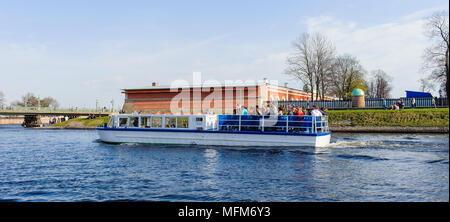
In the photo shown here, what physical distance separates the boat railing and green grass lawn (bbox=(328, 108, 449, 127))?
72.8ft

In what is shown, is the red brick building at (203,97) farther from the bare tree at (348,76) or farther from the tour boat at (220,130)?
→ the tour boat at (220,130)

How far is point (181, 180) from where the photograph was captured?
48.6ft

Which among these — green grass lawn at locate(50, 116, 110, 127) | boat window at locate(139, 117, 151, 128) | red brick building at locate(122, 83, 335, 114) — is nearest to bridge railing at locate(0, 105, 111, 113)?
green grass lawn at locate(50, 116, 110, 127)

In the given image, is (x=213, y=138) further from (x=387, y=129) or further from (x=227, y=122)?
(x=387, y=129)

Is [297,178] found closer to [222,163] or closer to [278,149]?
[222,163]

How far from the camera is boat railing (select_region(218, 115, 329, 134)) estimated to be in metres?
26.5

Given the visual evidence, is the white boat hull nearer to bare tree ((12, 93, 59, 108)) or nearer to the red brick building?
the red brick building

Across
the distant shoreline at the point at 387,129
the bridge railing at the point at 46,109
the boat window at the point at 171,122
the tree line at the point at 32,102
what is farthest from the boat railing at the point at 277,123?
the tree line at the point at 32,102

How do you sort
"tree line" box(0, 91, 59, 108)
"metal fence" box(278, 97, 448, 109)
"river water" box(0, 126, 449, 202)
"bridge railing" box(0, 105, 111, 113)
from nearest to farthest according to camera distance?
"river water" box(0, 126, 449, 202), "metal fence" box(278, 97, 448, 109), "bridge railing" box(0, 105, 111, 113), "tree line" box(0, 91, 59, 108)

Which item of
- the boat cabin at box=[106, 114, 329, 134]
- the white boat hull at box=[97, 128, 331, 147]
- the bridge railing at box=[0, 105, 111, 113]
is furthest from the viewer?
the bridge railing at box=[0, 105, 111, 113]

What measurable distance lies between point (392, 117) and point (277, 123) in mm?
25970

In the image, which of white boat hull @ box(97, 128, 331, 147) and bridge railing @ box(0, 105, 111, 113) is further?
bridge railing @ box(0, 105, 111, 113)

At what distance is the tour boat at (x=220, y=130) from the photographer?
26.4m
